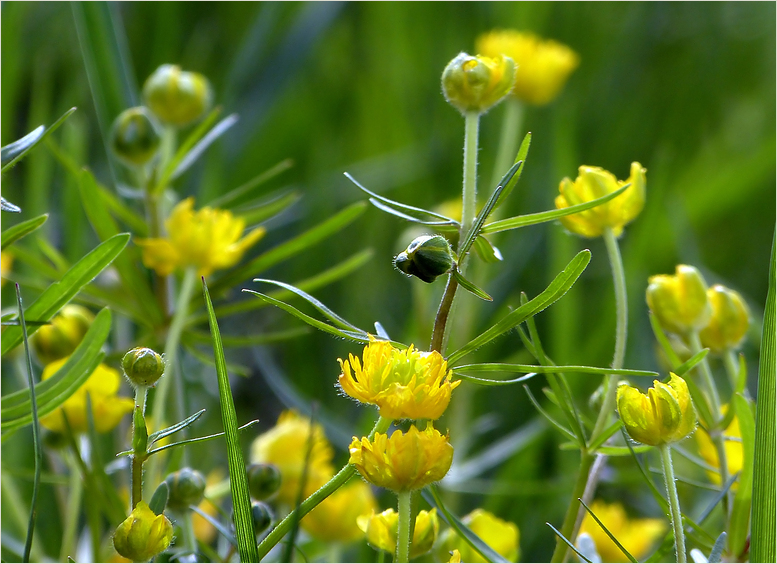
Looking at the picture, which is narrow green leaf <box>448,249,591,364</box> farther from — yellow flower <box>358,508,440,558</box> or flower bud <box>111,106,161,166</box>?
flower bud <box>111,106,161,166</box>

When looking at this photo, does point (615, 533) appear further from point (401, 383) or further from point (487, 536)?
point (401, 383)

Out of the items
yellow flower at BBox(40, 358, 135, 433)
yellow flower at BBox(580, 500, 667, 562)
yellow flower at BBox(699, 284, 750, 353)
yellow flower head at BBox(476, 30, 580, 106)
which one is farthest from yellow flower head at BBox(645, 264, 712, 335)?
yellow flower head at BBox(476, 30, 580, 106)

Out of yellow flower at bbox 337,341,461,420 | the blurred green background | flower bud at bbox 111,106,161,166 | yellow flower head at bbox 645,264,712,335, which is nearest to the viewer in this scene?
yellow flower at bbox 337,341,461,420

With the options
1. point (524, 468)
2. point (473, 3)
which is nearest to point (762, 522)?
point (524, 468)

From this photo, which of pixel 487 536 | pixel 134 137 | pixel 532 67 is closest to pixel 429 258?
pixel 487 536

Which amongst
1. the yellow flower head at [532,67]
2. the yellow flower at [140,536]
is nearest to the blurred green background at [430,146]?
the yellow flower head at [532,67]

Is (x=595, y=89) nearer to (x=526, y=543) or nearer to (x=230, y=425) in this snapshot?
(x=526, y=543)

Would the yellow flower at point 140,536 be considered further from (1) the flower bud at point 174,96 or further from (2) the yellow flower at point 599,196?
(1) the flower bud at point 174,96
